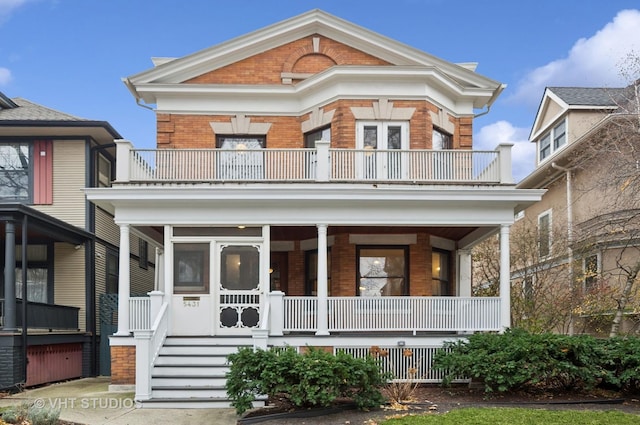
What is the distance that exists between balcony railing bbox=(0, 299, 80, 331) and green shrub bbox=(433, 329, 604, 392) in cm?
945

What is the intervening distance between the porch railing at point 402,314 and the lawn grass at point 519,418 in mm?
3449

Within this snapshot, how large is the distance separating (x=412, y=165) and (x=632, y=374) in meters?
5.79

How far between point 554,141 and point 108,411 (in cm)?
1804

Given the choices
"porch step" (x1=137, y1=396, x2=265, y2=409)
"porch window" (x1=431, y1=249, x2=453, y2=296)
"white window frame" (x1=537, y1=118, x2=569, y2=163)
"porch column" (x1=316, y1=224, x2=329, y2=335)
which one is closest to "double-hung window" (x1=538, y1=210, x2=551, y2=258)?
"white window frame" (x1=537, y1=118, x2=569, y2=163)

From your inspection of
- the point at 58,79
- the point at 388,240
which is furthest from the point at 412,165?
the point at 58,79

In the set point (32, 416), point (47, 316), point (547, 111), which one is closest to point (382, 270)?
point (47, 316)

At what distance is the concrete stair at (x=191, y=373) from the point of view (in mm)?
10445

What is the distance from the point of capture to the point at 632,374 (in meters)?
9.63

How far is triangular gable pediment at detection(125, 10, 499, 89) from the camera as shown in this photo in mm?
15000

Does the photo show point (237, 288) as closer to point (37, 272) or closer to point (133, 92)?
point (133, 92)

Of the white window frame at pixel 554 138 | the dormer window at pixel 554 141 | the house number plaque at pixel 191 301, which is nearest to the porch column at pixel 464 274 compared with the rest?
the house number plaque at pixel 191 301

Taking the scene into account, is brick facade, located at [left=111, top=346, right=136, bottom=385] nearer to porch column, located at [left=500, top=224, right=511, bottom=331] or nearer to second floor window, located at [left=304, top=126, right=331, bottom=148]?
second floor window, located at [left=304, top=126, right=331, bottom=148]

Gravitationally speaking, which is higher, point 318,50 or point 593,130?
point 318,50

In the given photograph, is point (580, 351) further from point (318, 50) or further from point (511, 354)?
point (318, 50)
